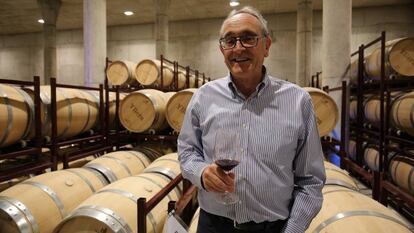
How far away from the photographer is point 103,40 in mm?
8742

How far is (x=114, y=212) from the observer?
2701 millimetres

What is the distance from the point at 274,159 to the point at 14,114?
3.01 m

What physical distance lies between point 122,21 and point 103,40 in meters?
7.54

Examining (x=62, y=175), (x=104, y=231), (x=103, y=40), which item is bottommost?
(x=104, y=231)

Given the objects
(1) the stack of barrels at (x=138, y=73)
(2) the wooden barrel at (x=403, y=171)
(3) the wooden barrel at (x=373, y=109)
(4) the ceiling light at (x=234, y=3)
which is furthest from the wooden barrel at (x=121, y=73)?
(2) the wooden barrel at (x=403, y=171)

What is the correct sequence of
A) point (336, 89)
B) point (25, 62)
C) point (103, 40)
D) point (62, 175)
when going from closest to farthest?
point (62, 175)
point (336, 89)
point (103, 40)
point (25, 62)

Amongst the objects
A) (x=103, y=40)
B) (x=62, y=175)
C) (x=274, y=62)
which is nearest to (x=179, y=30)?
(x=274, y=62)

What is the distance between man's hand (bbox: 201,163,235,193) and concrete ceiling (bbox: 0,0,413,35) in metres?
12.1

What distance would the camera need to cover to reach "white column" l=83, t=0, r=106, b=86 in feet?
27.9

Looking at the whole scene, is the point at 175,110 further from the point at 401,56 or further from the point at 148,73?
the point at 401,56

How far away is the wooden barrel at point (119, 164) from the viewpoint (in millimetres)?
3982

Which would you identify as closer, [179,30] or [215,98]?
[215,98]

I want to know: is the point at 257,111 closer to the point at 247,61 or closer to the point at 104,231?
the point at 247,61

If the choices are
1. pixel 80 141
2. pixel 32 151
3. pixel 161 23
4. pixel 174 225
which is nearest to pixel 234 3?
pixel 161 23
